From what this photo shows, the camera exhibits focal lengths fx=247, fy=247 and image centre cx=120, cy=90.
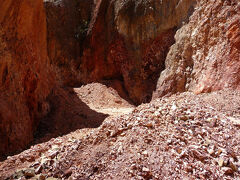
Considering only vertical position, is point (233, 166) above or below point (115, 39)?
below

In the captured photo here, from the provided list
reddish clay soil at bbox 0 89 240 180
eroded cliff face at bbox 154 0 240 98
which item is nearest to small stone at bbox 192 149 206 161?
reddish clay soil at bbox 0 89 240 180

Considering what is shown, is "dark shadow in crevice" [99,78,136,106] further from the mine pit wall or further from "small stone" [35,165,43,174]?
"small stone" [35,165,43,174]

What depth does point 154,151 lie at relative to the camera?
2615 millimetres

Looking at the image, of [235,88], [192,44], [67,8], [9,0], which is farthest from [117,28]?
[235,88]

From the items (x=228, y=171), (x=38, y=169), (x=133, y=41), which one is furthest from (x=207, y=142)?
(x=133, y=41)

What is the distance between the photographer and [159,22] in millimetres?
9594

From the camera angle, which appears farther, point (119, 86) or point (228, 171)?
point (119, 86)

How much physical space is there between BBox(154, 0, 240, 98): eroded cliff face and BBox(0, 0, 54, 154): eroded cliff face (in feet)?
11.6

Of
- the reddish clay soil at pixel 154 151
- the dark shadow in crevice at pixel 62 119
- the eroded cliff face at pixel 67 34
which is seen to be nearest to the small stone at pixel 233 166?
the reddish clay soil at pixel 154 151

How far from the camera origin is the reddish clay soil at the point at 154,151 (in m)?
2.40

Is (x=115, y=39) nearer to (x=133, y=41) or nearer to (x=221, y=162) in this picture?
(x=133, y=41)

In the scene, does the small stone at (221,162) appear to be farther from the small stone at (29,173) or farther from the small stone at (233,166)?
the small stone at (29,173)

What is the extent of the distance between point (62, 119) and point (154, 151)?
4078 millimetres

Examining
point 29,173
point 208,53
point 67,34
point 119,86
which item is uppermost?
point 67,34
